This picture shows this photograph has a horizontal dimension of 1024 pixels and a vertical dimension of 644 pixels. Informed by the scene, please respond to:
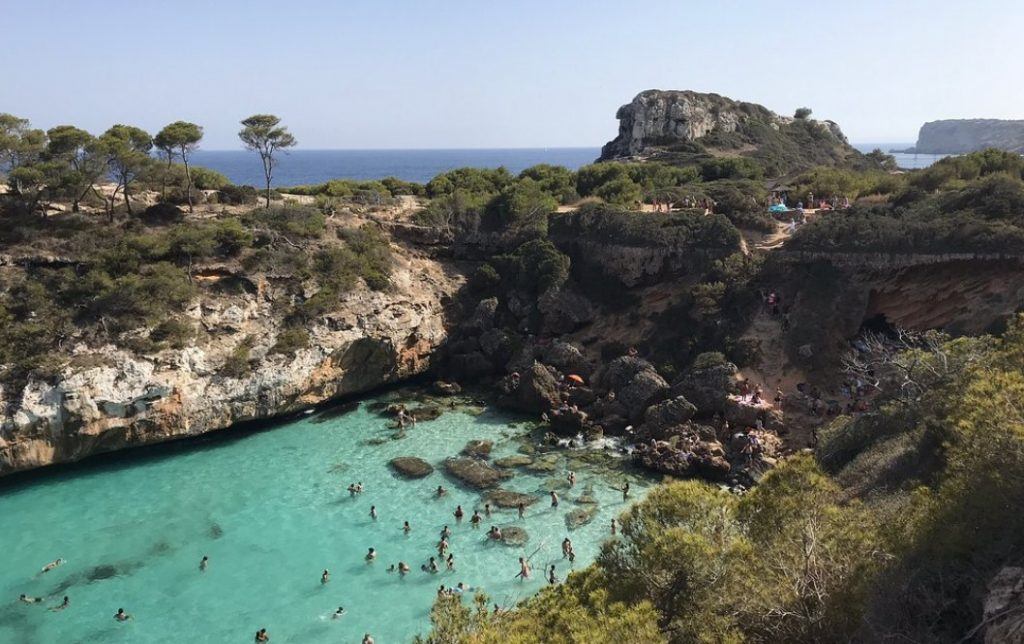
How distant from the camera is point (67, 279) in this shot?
26.1 m

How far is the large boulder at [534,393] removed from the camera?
2886 centimetres

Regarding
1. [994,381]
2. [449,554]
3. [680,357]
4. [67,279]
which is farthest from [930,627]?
[67,279]

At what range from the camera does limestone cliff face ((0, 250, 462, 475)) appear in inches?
907

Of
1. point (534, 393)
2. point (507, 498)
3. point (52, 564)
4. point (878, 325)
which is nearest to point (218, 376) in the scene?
point (52, 564)

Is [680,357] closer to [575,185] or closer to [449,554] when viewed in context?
[449,554]

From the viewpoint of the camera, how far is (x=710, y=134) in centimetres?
6206

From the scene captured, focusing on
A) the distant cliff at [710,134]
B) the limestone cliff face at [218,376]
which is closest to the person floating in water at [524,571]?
the limestone cliff face at [218,376]

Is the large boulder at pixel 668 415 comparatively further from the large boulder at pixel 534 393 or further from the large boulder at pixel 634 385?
the large boulder at pixel 534 393

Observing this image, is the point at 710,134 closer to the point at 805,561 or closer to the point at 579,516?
the point at 579,516

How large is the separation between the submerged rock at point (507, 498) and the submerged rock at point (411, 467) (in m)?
2.91

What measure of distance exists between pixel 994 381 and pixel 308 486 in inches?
816

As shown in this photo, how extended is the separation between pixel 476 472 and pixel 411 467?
2.57 m

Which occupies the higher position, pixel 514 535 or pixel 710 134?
pixel 710 134

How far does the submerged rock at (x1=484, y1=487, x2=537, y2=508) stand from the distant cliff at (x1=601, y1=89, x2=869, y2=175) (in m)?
42.1
